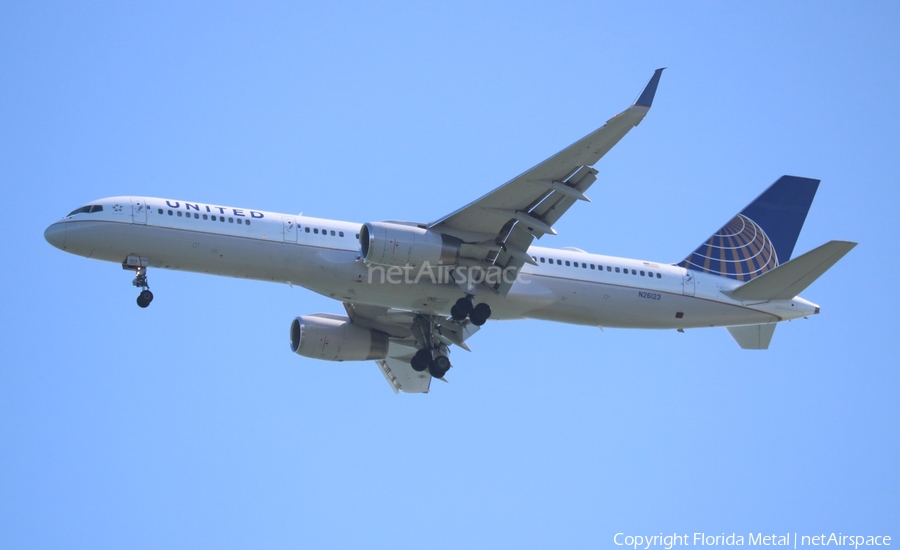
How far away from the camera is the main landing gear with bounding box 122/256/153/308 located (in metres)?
33.9

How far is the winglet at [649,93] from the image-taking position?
29750 mm

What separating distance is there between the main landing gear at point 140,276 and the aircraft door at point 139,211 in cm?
115

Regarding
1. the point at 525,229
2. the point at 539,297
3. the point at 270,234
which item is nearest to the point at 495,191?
the point at 525,229

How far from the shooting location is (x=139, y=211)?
33.9 meters

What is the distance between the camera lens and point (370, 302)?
1410 inches

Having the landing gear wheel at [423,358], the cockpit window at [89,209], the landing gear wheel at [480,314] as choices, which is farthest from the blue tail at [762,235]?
the cockpit window at [89,209]

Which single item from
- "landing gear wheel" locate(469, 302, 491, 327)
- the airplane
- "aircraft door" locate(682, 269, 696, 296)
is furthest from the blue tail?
"landing gear wheel" locate(469, 302, 491, 327)

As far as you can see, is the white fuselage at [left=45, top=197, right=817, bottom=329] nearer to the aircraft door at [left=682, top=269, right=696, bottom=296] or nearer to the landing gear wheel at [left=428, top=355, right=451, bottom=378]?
the aircraft door at [left=682, top=269, right=696, bottom=296]

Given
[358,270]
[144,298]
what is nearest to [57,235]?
[144,298]

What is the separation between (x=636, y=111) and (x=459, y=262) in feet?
26.5

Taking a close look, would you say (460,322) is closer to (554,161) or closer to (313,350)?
(313,350)

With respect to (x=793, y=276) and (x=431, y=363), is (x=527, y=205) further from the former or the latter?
(x=793, y=276)

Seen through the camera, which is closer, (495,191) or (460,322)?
(495,191)

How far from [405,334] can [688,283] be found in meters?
10.5
